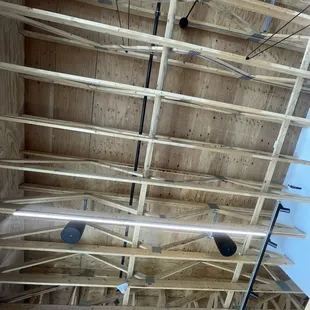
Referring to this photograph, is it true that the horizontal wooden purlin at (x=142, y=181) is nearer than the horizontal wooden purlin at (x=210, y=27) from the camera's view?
Yes

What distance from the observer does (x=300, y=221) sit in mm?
3174

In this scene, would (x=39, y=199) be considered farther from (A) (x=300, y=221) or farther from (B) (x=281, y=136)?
(A) (x=300, y=221)

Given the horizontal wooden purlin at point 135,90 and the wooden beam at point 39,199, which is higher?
the horizontal wooden purlin at point 135,90

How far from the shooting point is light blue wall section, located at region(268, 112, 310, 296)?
3035 millimetres

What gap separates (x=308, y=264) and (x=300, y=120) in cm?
214

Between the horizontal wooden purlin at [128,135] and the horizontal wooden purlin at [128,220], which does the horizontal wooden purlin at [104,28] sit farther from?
the horizontal wooden purlin at [128,220]

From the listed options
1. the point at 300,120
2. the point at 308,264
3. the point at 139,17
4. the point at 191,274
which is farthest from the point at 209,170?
the point at 139,17

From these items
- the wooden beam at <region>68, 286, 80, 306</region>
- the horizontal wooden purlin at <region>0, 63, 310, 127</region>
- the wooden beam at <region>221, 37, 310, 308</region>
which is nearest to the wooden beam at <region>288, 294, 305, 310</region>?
the wooden beam at <region>221, 37, 310, 308</region>

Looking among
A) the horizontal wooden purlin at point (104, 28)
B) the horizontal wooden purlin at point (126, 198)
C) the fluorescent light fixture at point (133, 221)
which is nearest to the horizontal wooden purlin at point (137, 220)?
the fluorescent light fixture at point (133, 221)

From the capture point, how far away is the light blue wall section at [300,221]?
3035 millimetres

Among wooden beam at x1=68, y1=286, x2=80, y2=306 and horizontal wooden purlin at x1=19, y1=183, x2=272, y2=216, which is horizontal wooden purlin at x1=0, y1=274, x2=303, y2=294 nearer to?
wooden beam at x1=68, y1=286, x2=80, y2=306

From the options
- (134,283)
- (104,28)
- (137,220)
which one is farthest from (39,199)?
(104,28)

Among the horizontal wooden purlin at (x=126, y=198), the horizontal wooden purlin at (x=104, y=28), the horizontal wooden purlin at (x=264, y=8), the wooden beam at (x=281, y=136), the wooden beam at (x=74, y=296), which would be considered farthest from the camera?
the wooden beam at (x=74, y=296)

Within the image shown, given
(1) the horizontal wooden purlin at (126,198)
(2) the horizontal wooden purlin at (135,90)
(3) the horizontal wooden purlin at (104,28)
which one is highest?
(3) the horizontal wooden purlin at (104,28)
